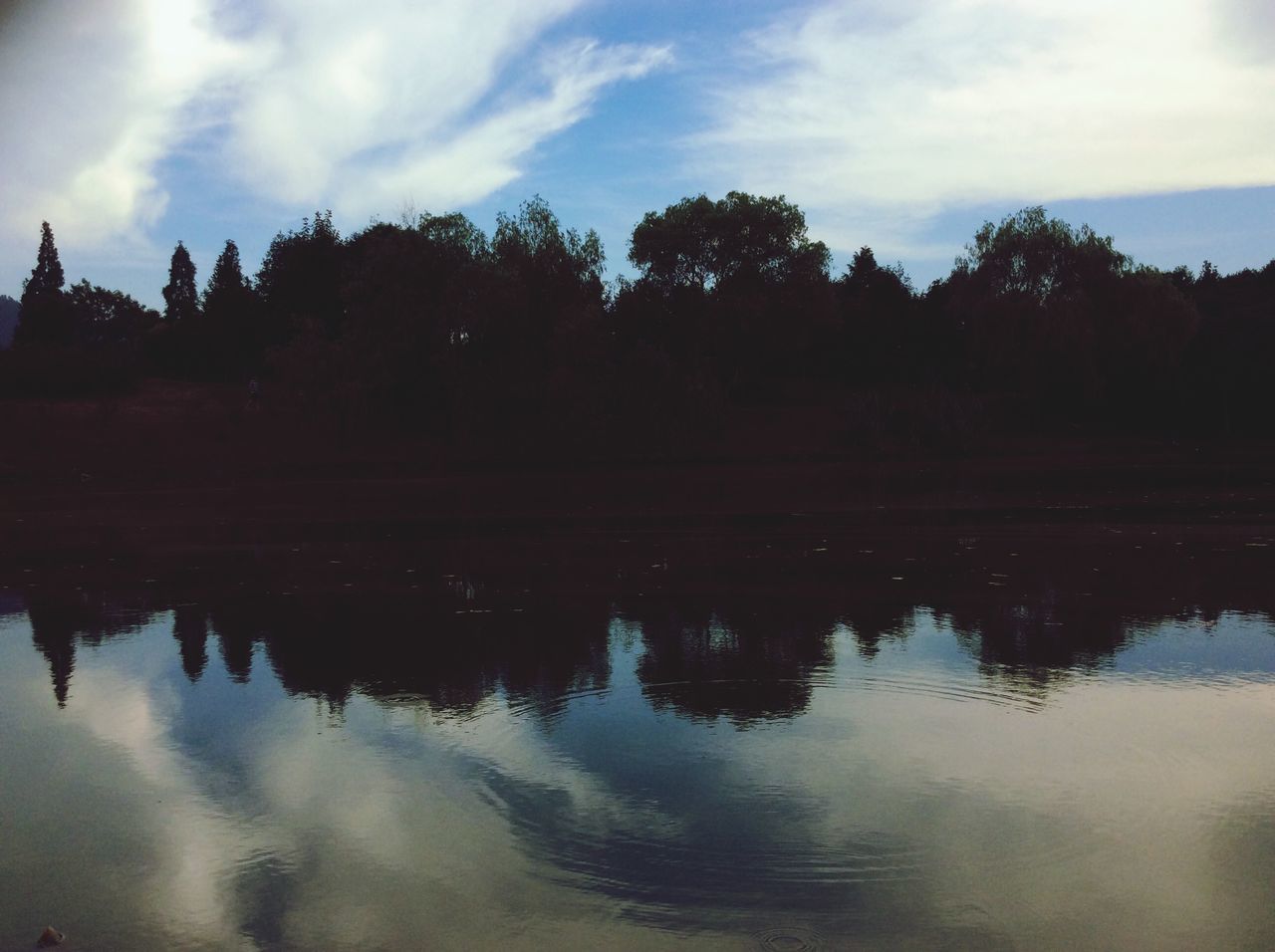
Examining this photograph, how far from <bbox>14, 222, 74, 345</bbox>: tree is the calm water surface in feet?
238

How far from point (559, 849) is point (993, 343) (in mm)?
58408

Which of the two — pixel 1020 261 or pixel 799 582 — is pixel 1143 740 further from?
pixel 1020 261

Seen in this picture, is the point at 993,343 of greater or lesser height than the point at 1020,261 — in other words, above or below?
below

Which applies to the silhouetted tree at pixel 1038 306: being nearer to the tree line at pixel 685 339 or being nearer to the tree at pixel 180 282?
the tree line at pixel 685 339

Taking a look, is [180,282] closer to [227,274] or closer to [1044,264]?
[227,274]

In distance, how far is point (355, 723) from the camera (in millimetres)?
9859

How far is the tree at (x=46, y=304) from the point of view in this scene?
269 feet

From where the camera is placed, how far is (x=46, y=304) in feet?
274

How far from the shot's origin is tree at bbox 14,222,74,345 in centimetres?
8212

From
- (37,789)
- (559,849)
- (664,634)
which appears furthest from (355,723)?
(664,634)

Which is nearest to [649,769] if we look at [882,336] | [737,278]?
[737,278]

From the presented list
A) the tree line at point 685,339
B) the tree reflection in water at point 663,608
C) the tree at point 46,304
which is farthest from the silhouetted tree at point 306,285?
the tree reflection in water at point 663,608

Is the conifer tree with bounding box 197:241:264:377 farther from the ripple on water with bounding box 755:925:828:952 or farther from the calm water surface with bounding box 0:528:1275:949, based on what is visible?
the ripple on water with bounding box 755:925:828:952

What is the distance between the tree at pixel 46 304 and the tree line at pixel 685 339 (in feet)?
1.04
